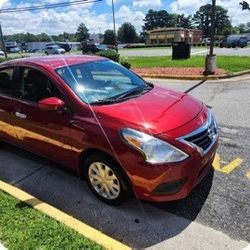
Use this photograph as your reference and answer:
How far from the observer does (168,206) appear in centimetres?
381

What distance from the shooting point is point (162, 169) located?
3.31 metres

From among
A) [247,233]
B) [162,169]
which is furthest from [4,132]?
[247,233]

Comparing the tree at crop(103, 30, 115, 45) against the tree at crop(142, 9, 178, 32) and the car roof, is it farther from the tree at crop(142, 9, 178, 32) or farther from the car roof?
the car roof

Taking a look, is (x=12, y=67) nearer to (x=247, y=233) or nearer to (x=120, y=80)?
(x=120, y=80)

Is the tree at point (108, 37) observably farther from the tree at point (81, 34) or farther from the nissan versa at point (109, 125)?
the nissan versa at point (109, 125)

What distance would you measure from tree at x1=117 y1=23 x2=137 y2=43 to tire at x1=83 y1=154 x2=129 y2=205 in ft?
312

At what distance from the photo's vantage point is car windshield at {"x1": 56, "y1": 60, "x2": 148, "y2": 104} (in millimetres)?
4120

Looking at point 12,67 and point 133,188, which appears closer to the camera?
point 133,188

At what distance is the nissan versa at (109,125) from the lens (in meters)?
3.38

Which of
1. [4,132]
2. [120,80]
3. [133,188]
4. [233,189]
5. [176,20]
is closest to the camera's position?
[133,188]

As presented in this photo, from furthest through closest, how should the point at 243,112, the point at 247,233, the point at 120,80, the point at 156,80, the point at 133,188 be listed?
the point at 156,80 < the point at 243,112 < the point at 120,80 < the point at 133,188 < the point at 247,233

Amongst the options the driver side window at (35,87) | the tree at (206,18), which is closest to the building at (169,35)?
the tree at (206,18)

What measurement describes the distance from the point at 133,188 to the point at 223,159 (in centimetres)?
185

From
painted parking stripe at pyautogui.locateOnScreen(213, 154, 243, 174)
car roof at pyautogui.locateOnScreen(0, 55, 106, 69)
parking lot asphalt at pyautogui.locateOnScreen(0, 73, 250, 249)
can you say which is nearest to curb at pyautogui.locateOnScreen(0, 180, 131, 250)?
parking lot asphalt at pyautogui.locateOnScreen(0, 73, 250, 249)
